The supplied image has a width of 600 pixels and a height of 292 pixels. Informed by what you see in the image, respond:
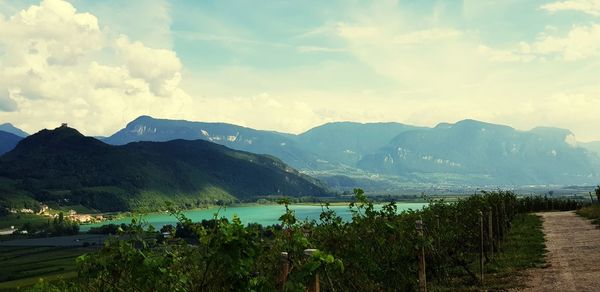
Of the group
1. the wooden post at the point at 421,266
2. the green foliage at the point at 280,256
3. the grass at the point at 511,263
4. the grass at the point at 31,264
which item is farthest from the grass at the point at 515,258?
the grass at the point at 31,264

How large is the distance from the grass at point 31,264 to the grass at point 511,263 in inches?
3340

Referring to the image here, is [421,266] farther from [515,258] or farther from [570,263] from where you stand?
[515,258]

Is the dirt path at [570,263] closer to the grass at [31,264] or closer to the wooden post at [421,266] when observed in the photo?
the wooden post at [421,266]

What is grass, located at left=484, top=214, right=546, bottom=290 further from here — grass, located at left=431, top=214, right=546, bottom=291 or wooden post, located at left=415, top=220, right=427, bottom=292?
wooden post, located at left=415, top=220, right=427, bottom=292

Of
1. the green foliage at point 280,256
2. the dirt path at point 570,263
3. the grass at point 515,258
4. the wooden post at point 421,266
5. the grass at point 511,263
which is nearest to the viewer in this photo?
the green foliage at point 280,256

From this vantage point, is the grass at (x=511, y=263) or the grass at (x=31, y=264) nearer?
the grass at (x=511, y=263)

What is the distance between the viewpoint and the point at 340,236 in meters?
11.5

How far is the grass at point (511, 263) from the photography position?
1497cm

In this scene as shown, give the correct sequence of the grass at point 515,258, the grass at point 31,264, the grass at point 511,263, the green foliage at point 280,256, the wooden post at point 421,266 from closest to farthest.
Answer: the green foliage at point 280,256
the wooden post at point 421,266
the grass at point 511,263
the grass at point 515,258
the grass at point 31,264

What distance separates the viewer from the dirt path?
14430 millimetres

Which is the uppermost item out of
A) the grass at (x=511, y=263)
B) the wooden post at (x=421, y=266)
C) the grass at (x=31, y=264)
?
the wooden post at (x=421, y=266)

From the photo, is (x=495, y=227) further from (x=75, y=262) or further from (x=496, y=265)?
(x=75, y=262)

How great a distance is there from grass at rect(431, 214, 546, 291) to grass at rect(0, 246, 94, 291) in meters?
84.8

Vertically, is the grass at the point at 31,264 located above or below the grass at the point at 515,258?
below
